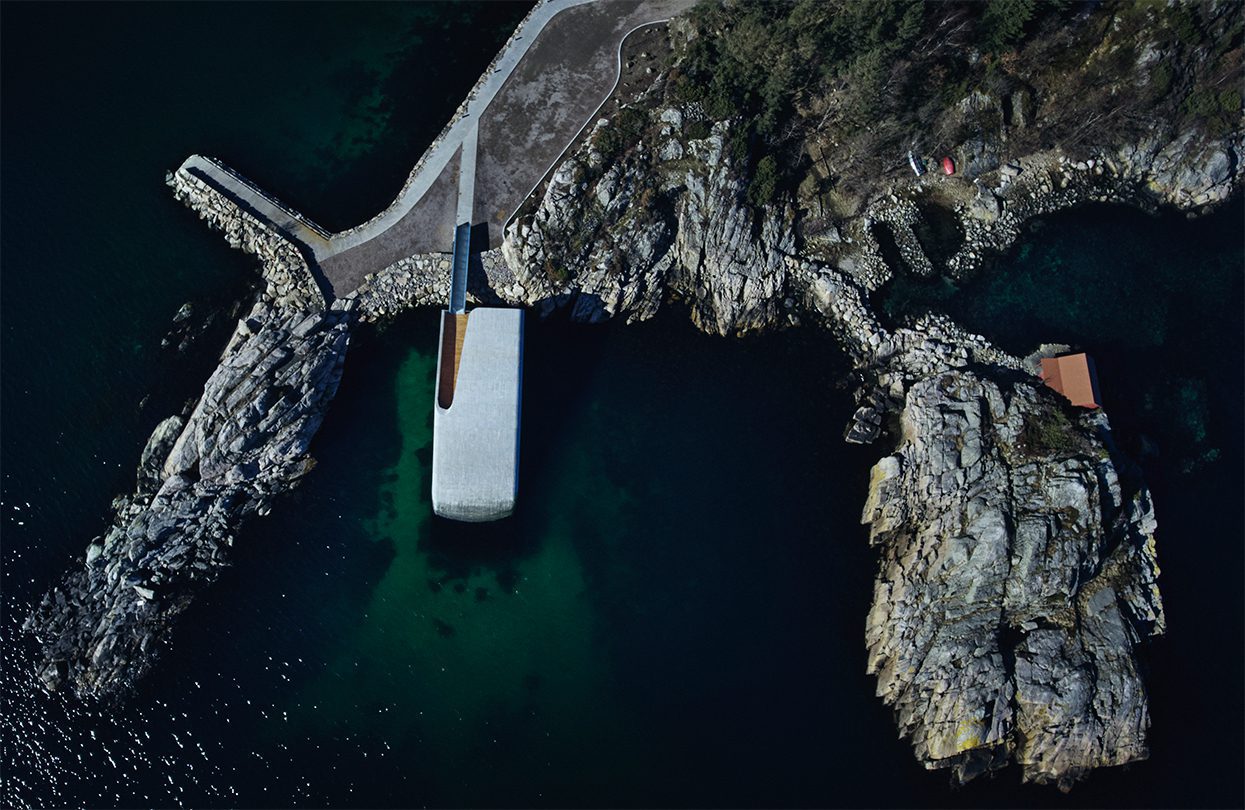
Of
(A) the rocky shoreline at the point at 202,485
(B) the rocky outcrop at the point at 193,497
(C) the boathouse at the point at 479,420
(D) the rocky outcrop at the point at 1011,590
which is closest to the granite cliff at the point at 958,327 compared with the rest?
(D) the rocky outcrop at the point at 1011,590

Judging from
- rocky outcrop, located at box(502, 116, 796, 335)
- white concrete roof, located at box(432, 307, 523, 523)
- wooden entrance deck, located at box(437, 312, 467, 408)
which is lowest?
white concrete roof, located at box(432, 307, 523, 523)

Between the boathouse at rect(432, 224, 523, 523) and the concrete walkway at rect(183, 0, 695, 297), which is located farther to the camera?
the concrete walkway at rect(183, 0, 695, 297)

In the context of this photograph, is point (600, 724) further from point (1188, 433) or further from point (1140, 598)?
point (1188, 433)

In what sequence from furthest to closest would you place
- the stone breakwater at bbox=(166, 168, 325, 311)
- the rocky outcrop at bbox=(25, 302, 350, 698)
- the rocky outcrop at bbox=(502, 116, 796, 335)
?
the rocky outcrop at bbox=(502, 116, 796, 335)
the stone breakwater at bbox=(166, 168, 325, 311)
the rocky outcrop at bbox=(25, 302, 350, 698)

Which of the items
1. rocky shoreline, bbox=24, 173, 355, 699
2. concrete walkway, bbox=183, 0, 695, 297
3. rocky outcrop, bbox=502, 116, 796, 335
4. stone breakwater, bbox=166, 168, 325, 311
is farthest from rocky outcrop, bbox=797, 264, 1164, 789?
stone breakwater, bbox=166, 168, 325, 311

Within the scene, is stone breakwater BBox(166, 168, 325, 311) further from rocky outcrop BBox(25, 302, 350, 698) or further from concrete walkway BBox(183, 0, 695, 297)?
rocky outcrop BBox(25, 302, 350, 698)

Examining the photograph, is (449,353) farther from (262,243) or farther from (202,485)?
(202,485)
